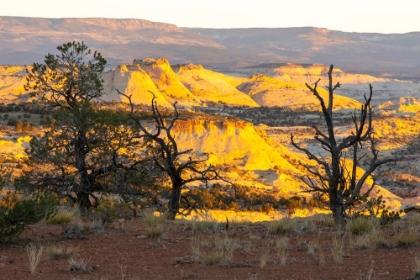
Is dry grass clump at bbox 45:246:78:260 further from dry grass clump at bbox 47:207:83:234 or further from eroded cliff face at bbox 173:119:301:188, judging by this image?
eroded cliff face at bbox 173:119:301:188

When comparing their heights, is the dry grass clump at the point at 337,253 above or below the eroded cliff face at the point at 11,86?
above

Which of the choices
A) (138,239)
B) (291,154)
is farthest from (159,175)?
(291,154)

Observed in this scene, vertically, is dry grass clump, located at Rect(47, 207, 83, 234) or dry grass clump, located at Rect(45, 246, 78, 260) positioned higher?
dry grass clump, located at Rect(45, 246, 78, 260)

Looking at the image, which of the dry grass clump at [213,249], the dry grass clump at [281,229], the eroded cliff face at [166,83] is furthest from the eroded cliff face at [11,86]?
the dry grass clump at [213,249]

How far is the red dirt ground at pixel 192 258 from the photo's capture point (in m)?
8.19

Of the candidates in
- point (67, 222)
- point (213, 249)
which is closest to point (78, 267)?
point (213, 249)

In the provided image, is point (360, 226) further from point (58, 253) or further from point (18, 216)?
point (18, 216)

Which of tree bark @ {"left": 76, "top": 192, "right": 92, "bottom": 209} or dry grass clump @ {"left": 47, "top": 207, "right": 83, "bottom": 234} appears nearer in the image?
dry grass clump @ {"left": 47, "top": 207, "right": 83, "bottom": 234}

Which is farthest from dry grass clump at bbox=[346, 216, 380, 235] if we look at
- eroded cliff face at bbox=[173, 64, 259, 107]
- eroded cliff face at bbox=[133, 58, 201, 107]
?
eroded cliff face at bbox=[173, 64, 259, 107]

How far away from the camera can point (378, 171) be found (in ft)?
159

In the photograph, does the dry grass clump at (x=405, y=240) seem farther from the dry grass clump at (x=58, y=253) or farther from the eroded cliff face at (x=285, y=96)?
the eroded cliff face at (x=285, y=96)

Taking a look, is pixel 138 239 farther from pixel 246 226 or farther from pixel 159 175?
pixel 159 175

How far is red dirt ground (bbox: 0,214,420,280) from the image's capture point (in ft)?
26.9

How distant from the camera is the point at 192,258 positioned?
9289 millimetres
